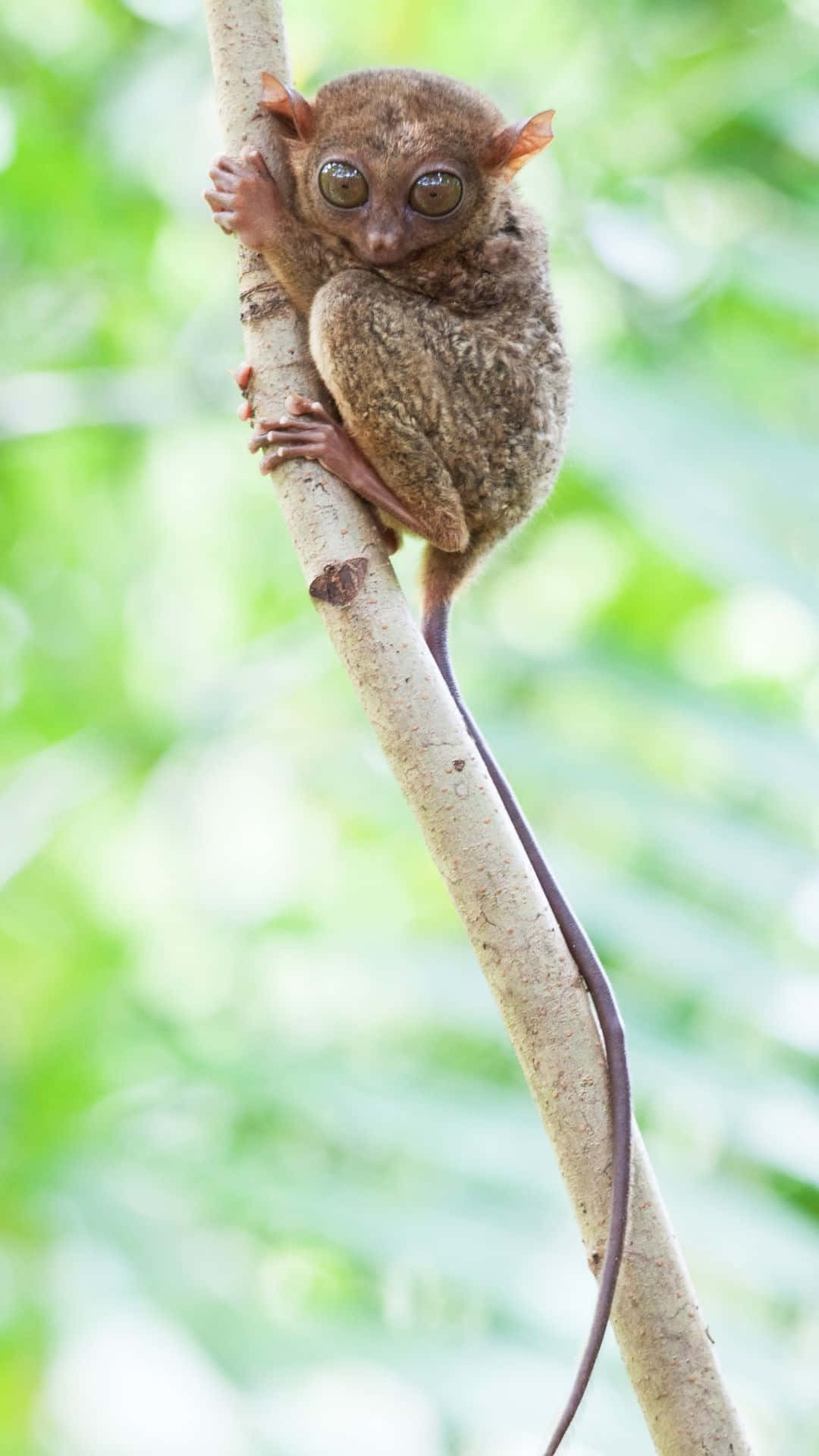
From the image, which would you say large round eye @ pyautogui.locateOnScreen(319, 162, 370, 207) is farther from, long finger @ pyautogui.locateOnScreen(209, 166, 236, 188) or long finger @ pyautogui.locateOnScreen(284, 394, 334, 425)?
long finger @ pyautogui.locateOnScreen(284, 394, 334, 425)

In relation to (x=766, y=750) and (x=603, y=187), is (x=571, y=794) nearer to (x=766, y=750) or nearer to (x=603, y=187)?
(x=766, y=750)

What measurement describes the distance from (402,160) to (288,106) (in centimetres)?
46

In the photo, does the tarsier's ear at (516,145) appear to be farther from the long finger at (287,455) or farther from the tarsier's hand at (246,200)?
the long finger at (287,455)

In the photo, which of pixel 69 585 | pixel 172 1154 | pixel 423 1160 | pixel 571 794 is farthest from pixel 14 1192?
pixel 69 585

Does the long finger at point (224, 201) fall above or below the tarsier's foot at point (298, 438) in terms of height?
above

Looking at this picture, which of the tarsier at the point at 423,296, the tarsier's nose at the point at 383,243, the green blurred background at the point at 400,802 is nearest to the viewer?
the tarsier at the point at 423,296

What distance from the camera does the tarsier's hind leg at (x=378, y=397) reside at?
96.7 inches

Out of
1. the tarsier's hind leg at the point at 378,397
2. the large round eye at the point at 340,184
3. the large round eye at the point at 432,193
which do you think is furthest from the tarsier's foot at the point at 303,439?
the large round eye at the point at 432,193

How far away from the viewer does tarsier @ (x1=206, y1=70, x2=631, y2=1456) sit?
2.45 m

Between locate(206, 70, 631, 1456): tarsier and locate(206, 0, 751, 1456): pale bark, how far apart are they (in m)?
0.33

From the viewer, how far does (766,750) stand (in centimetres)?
328

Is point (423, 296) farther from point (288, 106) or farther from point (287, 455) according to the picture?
point (287, 455)

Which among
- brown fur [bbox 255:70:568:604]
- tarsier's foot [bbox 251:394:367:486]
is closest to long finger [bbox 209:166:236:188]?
brown fur [bbox 255:70:568:604]

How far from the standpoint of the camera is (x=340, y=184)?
262 cm
